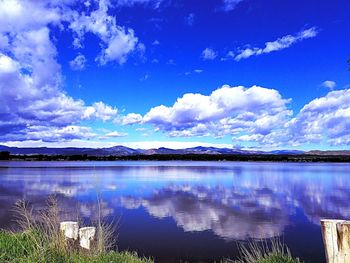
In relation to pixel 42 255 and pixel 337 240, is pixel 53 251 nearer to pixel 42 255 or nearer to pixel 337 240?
pixel 42 255

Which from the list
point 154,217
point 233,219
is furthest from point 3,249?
point 233,219

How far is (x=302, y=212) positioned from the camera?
67.0ft

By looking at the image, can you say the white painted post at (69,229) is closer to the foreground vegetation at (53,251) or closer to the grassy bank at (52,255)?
the foreground vegetation at (53,251)

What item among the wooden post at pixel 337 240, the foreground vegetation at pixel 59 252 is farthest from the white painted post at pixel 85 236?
the wooden post at pixel 337 240

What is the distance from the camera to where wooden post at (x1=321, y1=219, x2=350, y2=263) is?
22.2ft

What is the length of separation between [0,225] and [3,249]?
7820 millimetres

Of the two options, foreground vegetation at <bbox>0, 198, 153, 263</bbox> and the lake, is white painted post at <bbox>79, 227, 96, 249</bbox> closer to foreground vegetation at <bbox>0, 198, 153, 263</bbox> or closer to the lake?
foreground vegetation at <bbox>0, 198, 153, 263</bbox>

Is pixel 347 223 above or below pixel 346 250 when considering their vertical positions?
above

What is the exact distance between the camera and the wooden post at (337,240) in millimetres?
6770

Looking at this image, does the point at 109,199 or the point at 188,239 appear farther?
the point at 109,199

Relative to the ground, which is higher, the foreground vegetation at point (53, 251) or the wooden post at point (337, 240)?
the wooden post at point (337, 240)

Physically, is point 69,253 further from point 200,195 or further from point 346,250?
point 200,195

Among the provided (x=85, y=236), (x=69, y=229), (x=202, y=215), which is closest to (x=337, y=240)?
(x=85, y=236)

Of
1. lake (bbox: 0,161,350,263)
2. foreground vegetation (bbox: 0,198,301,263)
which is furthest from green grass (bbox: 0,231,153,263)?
lake (bbox: 0,161,350,263)
